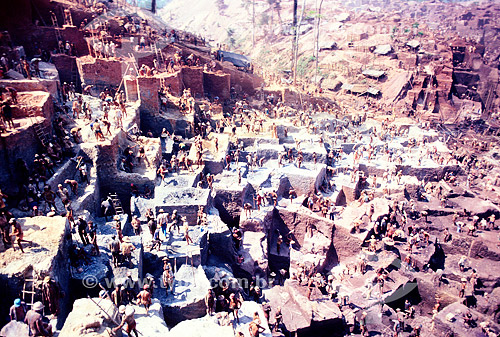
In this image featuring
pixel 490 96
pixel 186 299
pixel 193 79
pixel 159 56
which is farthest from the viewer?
pixel 490 96

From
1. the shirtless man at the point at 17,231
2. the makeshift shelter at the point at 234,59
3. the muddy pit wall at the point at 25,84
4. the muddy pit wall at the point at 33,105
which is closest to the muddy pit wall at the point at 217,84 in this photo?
the makeshift shelter at the point at 234,59

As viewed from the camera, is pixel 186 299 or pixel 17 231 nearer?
pixel 17 231

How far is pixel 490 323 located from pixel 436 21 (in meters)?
80.1

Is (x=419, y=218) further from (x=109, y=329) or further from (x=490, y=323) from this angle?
(x=109, y=329)

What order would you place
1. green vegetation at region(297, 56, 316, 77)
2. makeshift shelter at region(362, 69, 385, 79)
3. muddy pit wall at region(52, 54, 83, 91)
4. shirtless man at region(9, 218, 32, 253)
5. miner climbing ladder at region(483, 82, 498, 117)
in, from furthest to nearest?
1. green vegetation at region(297, 56, 316, 77)
2. makeshift shelter at region(362, 69, 385, 79)
3. miner climbing ladder at region(483, 82, 498, 117)
4. muddy pit wall at region(52, 54, 83, 91)
5. shirtless man at region(9, 218, 32, 253)

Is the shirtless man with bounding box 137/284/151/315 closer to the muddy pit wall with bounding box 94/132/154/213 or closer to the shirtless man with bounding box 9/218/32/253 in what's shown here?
the shirtless man with bounding box 9/218/32/253

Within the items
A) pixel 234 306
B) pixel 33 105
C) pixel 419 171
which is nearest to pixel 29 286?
pixel 234 306

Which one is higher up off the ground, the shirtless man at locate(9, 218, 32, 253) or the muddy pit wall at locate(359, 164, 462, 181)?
the shirtless man at locate(9, 218, 32, 253)

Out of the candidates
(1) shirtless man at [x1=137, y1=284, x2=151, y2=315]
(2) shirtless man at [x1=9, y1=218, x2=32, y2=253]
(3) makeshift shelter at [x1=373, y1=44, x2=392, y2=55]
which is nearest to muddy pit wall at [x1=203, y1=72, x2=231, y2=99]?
(1) shirtless man at [x1=137, y1=284, x2=151, y2=315]

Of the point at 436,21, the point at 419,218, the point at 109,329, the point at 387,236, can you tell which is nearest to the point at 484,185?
the point at 419,218

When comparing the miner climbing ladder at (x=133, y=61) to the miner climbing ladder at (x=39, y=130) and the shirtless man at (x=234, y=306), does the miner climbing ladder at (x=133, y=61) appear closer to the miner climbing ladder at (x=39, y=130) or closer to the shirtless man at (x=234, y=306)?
the miner climbing ladder at (x=39, y=130)

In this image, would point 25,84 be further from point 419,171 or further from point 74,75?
point 419,171

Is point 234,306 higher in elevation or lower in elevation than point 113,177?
lower

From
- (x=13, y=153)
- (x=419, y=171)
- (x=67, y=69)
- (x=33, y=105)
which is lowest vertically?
(x=419, y=171)
